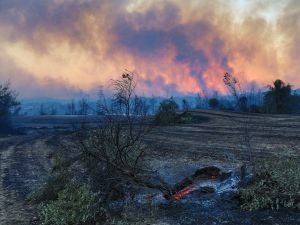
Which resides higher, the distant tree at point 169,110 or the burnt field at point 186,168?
the distant tree at point 169,110

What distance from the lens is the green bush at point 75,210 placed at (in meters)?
10.4

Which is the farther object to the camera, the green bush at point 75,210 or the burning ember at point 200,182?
the burning ember at point 200,182

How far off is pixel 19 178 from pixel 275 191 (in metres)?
11.2

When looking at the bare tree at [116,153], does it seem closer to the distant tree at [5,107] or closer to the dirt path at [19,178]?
the dirt path at [19,178]

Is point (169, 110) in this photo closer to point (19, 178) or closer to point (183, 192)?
point (19, 178)

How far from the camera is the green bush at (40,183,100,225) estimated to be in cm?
1038

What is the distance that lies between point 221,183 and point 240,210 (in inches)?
75.8

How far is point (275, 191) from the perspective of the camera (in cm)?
1092

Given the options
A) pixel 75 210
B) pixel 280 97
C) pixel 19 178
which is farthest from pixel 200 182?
pixel 280 97

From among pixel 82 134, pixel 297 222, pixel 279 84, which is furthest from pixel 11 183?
pixel 279 84

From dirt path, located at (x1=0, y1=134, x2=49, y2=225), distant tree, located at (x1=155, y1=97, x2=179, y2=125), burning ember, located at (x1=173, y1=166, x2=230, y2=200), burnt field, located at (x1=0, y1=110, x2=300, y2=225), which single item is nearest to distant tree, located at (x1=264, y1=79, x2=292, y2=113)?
distant tree, located at (x1=155, y1=97, x2=179, y2=125)

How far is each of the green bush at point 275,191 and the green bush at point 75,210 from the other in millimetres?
3510

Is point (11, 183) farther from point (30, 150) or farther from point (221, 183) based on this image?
point (30, 150)

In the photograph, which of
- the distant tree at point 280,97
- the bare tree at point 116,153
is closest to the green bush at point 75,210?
the bare tree at point 116,153
